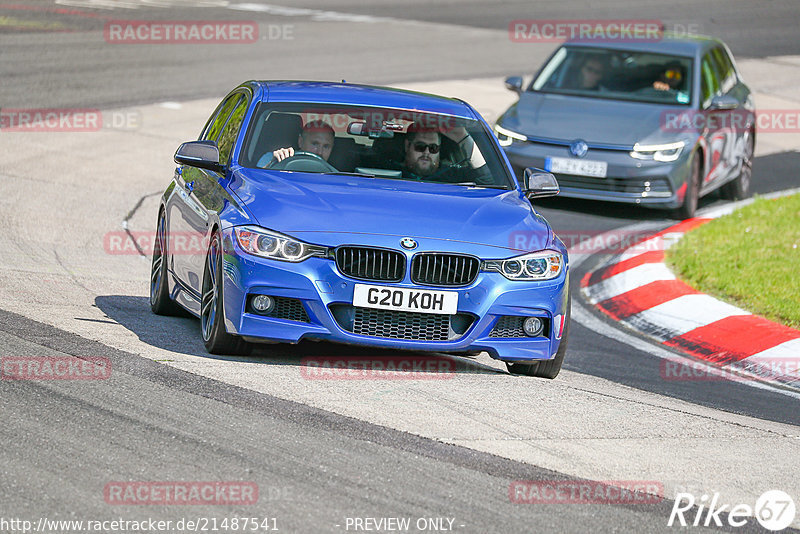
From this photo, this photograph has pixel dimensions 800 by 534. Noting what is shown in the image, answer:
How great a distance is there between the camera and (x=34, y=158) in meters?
14.9

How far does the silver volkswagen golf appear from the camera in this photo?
14.4 m

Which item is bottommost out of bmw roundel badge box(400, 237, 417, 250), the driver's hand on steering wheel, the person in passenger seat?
bmw roundel badge box(400, 237, 417, 250)

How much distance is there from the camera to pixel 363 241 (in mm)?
7301

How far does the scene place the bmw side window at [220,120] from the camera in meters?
9.35

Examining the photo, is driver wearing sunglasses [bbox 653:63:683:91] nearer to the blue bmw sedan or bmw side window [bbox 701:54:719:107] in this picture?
bmw side window [bbox 701:54:719:107]

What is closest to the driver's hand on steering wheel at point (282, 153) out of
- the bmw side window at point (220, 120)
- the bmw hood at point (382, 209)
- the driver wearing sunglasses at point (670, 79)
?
the bmw hood at point (382, 209)

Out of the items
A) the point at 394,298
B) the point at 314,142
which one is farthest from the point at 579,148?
the point at 394,298

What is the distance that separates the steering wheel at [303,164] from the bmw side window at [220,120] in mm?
993

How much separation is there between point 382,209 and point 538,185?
4.90 ft

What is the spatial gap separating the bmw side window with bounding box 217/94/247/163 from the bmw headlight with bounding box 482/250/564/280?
1.96 m

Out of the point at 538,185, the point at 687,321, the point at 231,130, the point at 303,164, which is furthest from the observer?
the point at 687,321

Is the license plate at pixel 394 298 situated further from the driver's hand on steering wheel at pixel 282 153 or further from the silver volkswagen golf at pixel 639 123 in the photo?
the silver volkswagen golf at pixel 639 123

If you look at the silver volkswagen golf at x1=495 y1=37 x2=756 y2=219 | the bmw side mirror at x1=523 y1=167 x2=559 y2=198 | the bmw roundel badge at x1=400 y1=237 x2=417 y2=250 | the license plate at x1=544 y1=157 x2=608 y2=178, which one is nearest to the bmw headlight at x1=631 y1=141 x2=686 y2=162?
the silver volkswagen golf at x1=495 y1=37 x2=756 y2=219

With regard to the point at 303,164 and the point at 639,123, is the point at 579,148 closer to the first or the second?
the point at 639,123
